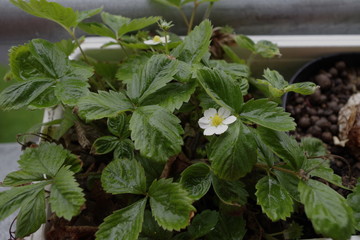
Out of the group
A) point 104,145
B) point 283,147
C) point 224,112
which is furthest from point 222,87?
point 104,145

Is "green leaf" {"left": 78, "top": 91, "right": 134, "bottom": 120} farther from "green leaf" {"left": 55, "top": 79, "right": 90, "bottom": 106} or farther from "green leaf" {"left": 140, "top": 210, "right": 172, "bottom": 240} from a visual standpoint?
"green leaf" {"left": 140, "top": 210, "right": 172, "bottom": 240}

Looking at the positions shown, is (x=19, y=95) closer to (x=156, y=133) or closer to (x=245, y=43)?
(x=156, y=133)

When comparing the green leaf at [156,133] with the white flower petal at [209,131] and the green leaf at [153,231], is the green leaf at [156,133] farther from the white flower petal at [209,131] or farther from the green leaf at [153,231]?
the green leaf at [153,231]

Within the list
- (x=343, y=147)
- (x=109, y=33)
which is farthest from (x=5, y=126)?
(x=343, y=147)

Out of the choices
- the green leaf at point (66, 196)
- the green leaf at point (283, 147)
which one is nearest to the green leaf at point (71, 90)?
the green leaf at point (66, 196)

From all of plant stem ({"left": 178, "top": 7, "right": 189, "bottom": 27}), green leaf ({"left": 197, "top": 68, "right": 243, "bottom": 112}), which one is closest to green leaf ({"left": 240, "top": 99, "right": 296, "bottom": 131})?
green leaf ({"left": 197, "top": 68, "right": 243, "bottom": 112})

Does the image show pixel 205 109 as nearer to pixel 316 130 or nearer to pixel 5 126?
pixel 316 130
